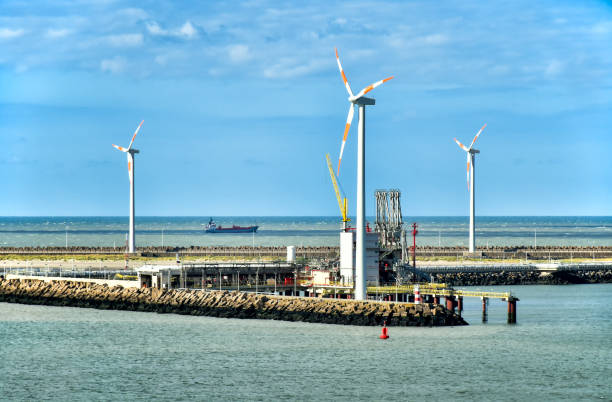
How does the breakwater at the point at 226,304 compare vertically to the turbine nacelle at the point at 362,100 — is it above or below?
below

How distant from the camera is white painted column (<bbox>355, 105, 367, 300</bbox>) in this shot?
88.0 meters

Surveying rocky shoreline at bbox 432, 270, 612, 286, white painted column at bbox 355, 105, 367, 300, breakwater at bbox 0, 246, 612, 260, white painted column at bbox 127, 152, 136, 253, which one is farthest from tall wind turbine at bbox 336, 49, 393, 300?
white painted column at bbox 127, 152, 136, 253

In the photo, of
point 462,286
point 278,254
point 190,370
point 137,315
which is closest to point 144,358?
point 190,370

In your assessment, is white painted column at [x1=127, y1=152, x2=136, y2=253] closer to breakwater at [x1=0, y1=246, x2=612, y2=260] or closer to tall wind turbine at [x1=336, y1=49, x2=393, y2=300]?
breakwater at [x1=0, y1=246, x2=612, y2=260]

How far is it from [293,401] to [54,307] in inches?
2151

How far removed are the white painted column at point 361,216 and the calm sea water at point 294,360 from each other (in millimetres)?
4997

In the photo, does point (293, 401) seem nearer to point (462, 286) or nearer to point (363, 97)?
point (363, 97)

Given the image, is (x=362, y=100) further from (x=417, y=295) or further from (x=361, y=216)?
(x=417, y=295)

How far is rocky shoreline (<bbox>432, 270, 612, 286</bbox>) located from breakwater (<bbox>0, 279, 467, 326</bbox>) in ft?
143

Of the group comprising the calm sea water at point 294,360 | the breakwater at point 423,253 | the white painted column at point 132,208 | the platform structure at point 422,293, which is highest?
the white painted column at point 132,208

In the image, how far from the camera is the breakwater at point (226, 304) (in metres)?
86.1

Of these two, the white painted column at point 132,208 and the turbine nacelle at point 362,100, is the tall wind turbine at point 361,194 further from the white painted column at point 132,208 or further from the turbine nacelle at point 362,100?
the white painted column at point 132,208

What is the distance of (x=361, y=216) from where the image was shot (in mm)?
87438

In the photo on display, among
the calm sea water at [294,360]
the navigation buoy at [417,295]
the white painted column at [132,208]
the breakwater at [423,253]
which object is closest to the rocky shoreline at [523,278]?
the breakwater at [423,253]
